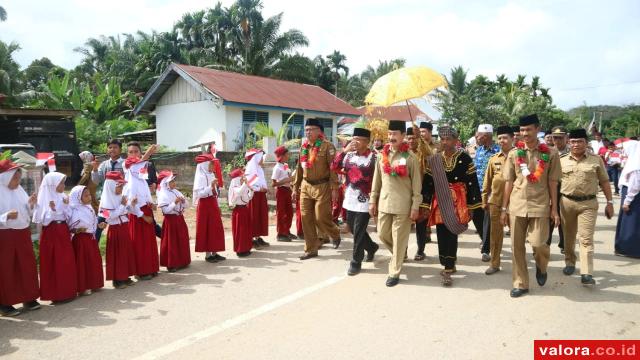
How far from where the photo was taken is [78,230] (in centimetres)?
542

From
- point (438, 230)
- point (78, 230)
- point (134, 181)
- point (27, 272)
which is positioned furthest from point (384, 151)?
point (27, 272)

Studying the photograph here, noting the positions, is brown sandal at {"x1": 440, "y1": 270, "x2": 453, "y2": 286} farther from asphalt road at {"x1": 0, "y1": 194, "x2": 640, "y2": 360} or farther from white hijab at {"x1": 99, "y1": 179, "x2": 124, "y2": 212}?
white hijab at {"x1": 99, "y1": 179, "x2": 124, "y2": 212}

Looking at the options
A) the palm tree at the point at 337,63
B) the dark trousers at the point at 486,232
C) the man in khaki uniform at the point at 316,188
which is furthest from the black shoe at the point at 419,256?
the palm tree at the point at 337,63

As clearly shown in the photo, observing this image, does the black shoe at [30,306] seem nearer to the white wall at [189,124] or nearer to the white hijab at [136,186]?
the white hijab at [136,186]

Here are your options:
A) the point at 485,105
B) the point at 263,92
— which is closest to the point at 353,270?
the point at 263,92

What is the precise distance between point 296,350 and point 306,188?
3557mm

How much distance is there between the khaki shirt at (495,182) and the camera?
633 cm

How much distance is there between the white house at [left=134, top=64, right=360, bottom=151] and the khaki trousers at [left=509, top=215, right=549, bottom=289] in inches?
613

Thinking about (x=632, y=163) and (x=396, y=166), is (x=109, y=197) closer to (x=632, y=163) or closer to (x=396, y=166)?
(x=396, y=166)

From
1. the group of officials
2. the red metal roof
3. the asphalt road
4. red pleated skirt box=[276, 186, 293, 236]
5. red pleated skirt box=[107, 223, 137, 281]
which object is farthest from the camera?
the red metal roof

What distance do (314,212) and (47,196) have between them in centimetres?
354

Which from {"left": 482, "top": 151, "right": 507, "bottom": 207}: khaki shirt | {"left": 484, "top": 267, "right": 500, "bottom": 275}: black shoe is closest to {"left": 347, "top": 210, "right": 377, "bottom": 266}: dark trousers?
{"left": 484, "top": 267, "right": 500, "bottom": 275}: black shoe

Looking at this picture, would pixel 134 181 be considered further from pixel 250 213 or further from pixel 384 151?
pixel 384 151

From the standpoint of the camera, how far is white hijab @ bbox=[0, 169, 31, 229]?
4.84m
